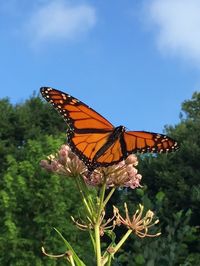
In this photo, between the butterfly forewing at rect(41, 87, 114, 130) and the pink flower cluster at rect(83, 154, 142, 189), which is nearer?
the pink flower cluster at rect(83, 154, 142, 189)

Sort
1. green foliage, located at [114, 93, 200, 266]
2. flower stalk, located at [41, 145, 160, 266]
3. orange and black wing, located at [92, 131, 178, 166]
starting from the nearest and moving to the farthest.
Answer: flower stalk, located at [41, 145, 160, 266] < orange and black wing, located at [92, 131, 178, 166] < green foliage, located at [114, 93, 200, 266]

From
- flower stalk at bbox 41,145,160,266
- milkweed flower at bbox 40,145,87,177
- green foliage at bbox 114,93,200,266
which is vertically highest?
green foliage at bbox 114,93,200,266

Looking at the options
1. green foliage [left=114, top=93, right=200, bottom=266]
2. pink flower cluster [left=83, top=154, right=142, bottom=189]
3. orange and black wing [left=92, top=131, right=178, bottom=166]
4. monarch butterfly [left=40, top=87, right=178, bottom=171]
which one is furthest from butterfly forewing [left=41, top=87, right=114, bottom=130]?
green foliage [left=114, top=93, right=200, bottom=266]

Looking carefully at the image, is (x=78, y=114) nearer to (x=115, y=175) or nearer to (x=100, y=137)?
(x=100, y=137)

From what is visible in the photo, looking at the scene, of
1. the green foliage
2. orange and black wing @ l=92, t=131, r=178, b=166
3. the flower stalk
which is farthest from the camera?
the green foliage

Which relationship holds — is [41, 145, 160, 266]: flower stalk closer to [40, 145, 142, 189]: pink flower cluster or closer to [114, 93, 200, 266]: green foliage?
[40, 145, 142, 189]: pink flower cluster

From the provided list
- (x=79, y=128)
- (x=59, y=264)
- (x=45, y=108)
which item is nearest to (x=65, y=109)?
(x=79, y=128)

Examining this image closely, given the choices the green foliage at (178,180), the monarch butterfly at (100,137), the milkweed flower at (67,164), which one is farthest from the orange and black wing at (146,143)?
the green foliage at (178,180)

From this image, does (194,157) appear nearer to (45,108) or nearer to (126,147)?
(45,108)
